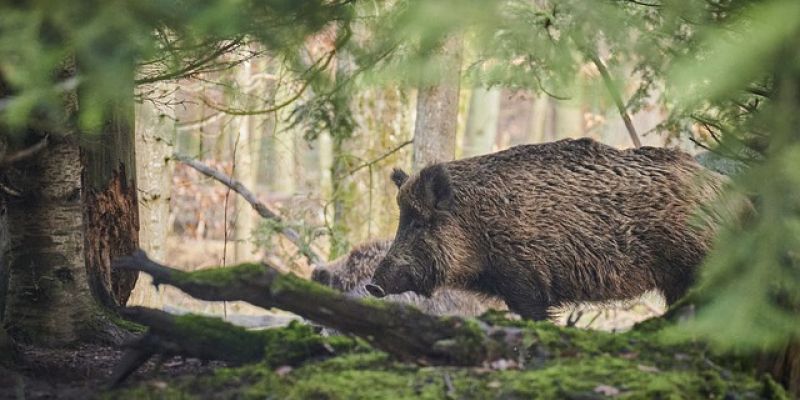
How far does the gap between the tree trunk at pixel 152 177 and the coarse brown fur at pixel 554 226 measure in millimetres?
3080

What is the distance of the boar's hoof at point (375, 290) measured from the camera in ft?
23.9

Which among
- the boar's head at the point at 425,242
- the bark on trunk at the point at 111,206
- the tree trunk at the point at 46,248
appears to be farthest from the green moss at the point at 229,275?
the boar's head at the point at 425,242

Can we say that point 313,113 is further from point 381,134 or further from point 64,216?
point 64,216

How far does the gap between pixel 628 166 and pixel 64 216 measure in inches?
150

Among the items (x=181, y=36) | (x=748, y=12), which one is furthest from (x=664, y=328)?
(x=181, y=36)

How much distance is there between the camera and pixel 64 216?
5789mm

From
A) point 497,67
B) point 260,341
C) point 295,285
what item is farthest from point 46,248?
point 497,67

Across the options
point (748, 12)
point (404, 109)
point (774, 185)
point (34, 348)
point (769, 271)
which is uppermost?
point (404, 109)

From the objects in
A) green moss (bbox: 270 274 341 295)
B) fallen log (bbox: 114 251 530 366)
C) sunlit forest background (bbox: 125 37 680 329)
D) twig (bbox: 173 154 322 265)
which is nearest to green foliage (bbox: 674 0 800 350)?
fallen log (bbox: 114 251 530 366)

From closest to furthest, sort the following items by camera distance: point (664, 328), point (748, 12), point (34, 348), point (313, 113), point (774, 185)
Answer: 1. point (774, 185)
2. point (748, 12)
3. point (664, 328)
4. point (34, 348)
5. point (313, 113)

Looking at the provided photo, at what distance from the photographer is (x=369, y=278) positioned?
8.80 m

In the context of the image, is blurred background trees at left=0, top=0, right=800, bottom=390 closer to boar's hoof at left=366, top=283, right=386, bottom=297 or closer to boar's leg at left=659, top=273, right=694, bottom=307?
boar's leg at left=659, top=273, right=694, bottom=307

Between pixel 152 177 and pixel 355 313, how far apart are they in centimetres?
618

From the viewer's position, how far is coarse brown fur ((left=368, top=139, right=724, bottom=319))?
7.21 metres
